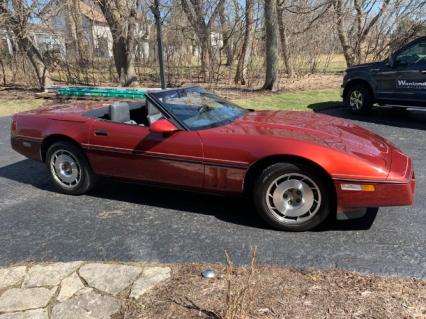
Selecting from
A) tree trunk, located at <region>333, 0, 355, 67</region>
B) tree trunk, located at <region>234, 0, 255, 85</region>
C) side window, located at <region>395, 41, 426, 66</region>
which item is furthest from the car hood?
tree trunk, located at <region>333, 0, 355, 67</region>

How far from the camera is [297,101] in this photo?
37.9ft

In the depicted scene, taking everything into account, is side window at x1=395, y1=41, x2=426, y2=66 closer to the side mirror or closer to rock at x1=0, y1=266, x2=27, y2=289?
the side mirror

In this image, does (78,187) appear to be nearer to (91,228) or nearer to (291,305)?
(91,228)

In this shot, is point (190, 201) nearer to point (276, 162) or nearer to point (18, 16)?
point (276, 162)

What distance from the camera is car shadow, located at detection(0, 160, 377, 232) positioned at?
3.92 m

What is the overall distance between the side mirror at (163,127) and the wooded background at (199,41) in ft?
32.7

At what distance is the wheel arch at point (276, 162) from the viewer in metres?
3.54

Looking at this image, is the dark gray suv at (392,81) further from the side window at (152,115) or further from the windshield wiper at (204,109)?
the side window at (152,115)

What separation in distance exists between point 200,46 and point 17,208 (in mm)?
12385

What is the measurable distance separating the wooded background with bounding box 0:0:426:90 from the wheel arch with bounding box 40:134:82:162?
9656 mm

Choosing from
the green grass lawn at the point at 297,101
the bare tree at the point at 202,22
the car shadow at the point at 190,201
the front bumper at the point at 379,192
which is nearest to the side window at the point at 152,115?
the car shadow at the point at 190,201

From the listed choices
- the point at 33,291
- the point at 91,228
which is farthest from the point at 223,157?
the point at 33,291

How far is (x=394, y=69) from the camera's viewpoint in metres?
8.71

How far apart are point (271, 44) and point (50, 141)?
9.36 m
